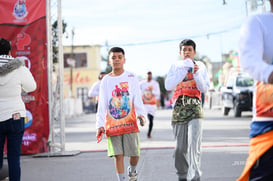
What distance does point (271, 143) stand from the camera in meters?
3.11

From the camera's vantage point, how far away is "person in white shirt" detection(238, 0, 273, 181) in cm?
298

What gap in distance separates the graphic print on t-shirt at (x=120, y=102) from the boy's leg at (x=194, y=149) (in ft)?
2.62

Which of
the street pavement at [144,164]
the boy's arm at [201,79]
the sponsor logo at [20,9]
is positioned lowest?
the street pavement at [144,164]

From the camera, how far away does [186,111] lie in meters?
6.66

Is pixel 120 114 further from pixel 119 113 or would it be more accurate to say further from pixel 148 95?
pixel 148 95

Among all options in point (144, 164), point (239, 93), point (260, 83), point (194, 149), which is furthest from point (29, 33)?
point (239, 93)

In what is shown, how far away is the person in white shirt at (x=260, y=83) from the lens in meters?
2.98

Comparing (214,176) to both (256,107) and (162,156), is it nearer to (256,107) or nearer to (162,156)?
(162,156)

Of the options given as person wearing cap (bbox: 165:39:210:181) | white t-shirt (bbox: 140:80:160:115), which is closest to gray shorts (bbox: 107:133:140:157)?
person wearing cap (bbox: 165:39:210:181)

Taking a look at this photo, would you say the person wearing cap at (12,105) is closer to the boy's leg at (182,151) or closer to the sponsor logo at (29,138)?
the boy's leg at (182,151)

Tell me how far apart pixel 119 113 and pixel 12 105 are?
4.21 ft

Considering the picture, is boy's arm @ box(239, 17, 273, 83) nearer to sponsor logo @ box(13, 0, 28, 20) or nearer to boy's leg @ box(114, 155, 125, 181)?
boy's leg @ box(114, 155, 125, 181)

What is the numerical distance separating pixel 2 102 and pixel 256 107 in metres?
4.10

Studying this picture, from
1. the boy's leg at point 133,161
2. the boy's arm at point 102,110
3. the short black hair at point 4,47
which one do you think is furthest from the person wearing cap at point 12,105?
the boy's leg at point 133,161
